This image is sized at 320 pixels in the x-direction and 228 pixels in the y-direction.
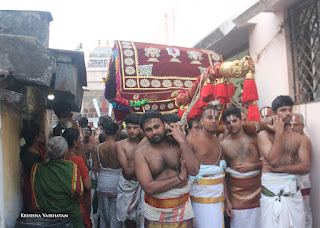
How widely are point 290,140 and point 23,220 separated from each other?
3022mm

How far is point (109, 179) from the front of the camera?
179 inches

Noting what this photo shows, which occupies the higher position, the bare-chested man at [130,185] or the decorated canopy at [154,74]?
the decorated canopy at [154,74]

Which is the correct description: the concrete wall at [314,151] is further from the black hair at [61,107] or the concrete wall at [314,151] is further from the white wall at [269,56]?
the black hair at [61,107]

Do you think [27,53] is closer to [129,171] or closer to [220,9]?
[129,171]

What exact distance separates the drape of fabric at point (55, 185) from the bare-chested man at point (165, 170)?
0.78m

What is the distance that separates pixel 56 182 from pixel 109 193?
5.24ft

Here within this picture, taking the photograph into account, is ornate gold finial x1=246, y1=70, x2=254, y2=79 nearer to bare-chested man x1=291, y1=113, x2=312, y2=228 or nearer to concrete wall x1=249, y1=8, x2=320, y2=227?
bare-chested man x1=291, y1=113, x2=312, y2=228

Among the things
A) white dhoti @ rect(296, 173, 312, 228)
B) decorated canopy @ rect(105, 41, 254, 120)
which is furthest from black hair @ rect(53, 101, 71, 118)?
white dhoti @ rect(296, 173, 312, 228)

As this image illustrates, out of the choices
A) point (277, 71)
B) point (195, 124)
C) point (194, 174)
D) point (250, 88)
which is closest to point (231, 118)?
point (250, 88)

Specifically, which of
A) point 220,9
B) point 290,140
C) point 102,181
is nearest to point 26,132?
point 102,181

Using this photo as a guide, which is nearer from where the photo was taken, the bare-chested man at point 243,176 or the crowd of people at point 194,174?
the crowd of people at point 194,174

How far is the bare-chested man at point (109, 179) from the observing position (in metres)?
4.51

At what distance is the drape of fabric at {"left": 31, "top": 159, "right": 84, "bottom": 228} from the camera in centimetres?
304

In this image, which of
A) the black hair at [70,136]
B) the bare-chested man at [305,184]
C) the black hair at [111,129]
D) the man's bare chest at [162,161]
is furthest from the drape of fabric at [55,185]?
the bare-chested man at [305,184]
